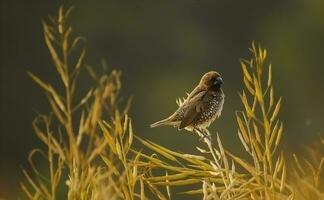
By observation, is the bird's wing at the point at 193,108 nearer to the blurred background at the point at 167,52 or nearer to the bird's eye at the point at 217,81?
the bird's eye at the point at 217,81

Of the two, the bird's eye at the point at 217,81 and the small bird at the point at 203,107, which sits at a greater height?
the bird's eye at the point at 217,81

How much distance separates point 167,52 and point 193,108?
24439mm

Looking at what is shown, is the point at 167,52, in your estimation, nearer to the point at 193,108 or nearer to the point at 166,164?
the point at 193,108

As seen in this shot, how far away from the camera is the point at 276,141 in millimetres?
2143

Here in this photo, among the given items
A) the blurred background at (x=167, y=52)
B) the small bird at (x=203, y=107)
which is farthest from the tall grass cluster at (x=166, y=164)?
the blurred background at (x=167, y=52)

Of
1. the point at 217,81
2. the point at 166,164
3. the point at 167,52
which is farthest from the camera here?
the point at 167,52

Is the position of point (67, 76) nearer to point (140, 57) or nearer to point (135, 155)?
point (135, 155)

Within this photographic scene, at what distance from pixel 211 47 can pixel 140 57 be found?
1.91 meters

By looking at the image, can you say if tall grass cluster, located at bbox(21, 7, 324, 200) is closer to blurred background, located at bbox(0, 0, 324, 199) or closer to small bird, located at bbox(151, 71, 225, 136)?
small bird, located at bbox(151, 71, 225, 136)

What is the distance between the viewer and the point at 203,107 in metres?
3.88

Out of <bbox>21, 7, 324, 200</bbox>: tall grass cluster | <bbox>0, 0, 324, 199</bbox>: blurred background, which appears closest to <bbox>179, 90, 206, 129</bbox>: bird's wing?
<bbox>21, 7, 324, 200</bbox>: tall grass cluster

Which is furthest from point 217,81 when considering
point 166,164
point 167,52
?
point 167,52

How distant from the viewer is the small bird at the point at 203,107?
3820 millimetres

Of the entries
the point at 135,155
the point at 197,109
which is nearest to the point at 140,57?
the point at 197,109
